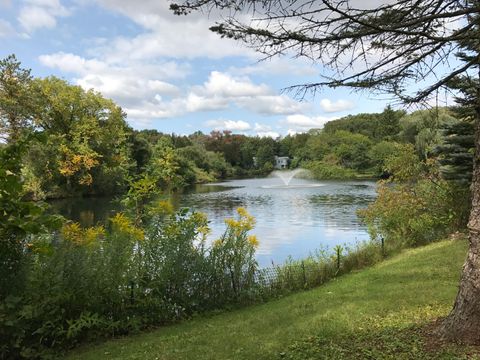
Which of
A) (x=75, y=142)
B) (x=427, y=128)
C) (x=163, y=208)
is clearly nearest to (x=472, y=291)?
(x=427, y=128)

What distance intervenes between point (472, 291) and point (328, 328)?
5.53 ft

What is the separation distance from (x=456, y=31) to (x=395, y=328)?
3.00 m

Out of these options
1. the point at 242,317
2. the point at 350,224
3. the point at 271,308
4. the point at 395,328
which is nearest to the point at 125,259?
the point at 242,317

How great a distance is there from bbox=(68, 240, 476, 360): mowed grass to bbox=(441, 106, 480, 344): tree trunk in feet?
0.60

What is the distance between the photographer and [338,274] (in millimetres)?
9836

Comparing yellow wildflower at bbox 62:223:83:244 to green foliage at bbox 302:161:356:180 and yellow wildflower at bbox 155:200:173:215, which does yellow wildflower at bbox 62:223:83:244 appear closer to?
yellow wildflower at bbox 155:200:173:215

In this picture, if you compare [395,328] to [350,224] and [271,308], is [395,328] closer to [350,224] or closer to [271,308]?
[271,308]

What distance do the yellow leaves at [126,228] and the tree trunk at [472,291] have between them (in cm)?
441

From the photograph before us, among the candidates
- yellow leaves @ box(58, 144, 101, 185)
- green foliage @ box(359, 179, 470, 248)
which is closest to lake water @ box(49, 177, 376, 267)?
green foliage @ box(359, 179, 470, 248)

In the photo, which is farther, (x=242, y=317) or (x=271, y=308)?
(x=271, y=308)

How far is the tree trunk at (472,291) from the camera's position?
12.5 feet

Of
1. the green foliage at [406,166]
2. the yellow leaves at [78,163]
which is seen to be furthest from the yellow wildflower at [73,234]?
the yellow leaves at [78,163]

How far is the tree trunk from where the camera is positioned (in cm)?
381

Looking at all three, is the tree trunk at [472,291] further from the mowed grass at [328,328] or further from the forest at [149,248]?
the forest at [149,248]
